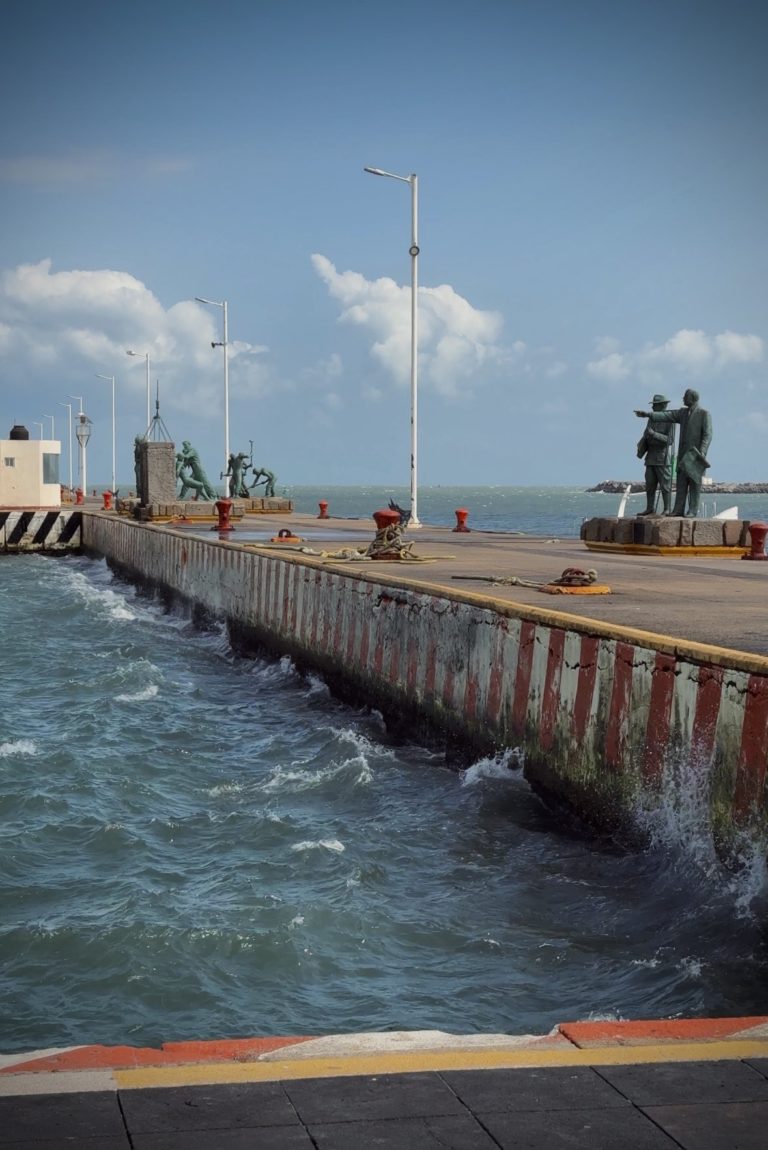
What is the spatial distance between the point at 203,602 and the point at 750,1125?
2400 centimetres

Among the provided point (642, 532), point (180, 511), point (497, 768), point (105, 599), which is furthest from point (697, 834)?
point (180, 511)

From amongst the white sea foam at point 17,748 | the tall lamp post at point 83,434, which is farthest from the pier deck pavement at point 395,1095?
the tall lamp post at point 83,434

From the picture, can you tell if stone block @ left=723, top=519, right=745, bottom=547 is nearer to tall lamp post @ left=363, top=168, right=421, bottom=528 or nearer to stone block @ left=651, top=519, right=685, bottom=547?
stone block @ left=651, top=519, right=685, bottom=547

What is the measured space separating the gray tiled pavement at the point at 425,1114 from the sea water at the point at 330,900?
8.40ft

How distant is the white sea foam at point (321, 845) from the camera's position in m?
10.4

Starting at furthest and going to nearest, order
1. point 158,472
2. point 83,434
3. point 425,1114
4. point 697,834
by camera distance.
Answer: point 83,434
point 158,472
point 697,834
point 425,1114

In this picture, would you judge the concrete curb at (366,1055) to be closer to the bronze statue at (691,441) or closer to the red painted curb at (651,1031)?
the red painted curb at (651,1031)

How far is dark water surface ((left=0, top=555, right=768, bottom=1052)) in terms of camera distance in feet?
23.6

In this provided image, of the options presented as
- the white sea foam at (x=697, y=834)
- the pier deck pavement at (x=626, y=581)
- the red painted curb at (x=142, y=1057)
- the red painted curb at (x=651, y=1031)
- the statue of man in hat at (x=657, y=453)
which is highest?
the statue of man in hat at (x=657, y=453)

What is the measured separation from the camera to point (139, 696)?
18781mm

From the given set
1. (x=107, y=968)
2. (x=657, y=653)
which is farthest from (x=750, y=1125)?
(x=657, y=653)

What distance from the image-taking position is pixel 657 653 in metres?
9.59

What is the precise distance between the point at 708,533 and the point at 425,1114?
71.3 ft

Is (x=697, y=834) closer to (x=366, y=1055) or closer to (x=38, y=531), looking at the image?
(x=366, y=1055)
